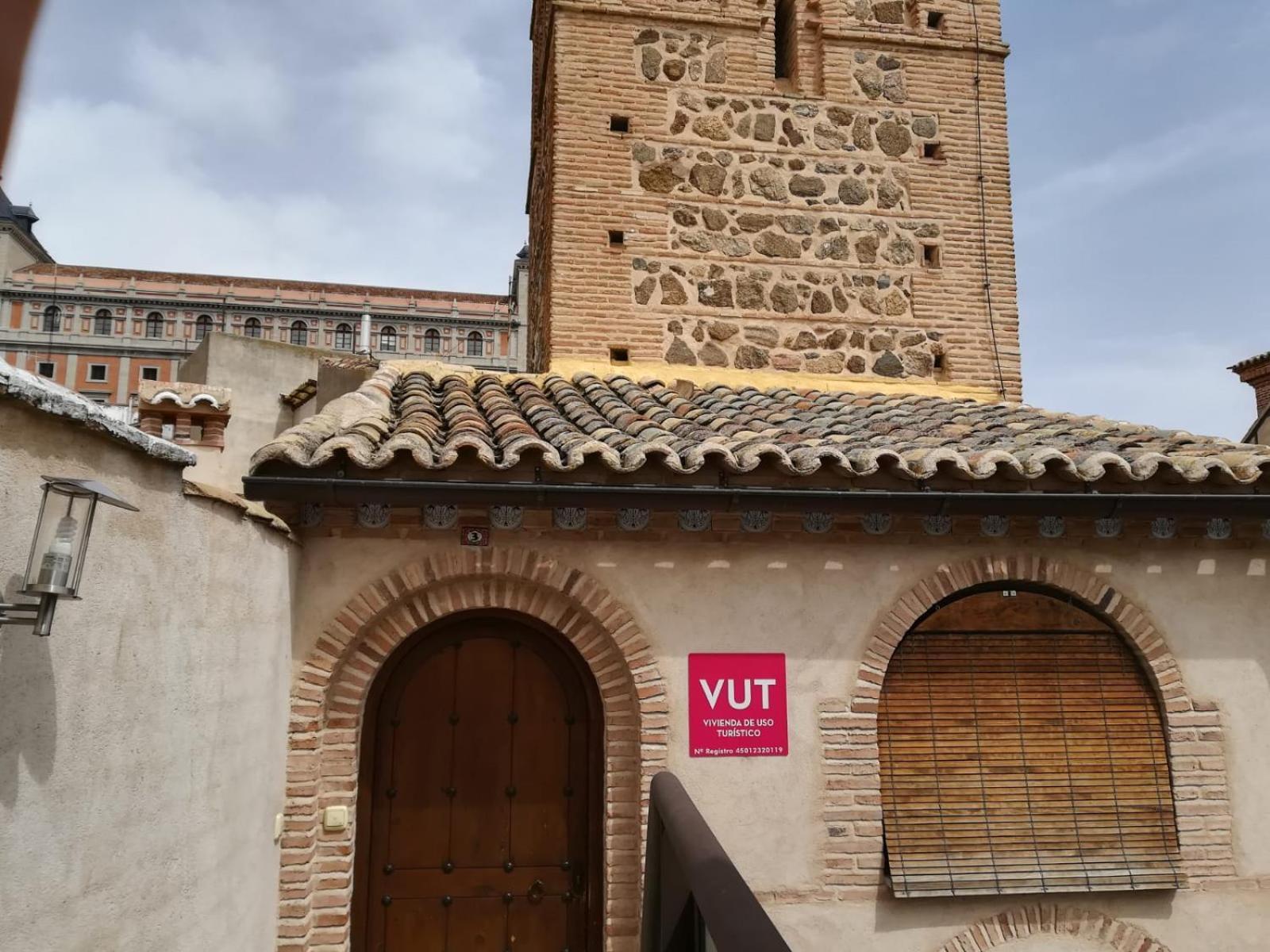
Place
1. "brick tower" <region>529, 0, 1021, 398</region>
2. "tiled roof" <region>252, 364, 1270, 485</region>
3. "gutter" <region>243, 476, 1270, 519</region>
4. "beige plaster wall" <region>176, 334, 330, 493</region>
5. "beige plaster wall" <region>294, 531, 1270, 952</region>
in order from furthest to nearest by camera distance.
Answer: "beige plaster wall" <region>176, 334, 330, 493</region> < "brick tower" <region>529, 0, 1021, 398</region> < "beige plaster wall" <region>294, 531, 1270, 952</region> < "tiled roof" <region>252, 364, 1270, 485</region> < "gutter" <region>243, 476, 1270, 519</region>

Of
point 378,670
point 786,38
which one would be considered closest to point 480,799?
point 378,670

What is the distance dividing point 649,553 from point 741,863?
5.62 feet

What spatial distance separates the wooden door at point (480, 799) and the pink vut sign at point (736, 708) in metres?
0.64

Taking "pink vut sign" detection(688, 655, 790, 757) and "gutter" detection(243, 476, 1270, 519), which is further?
"pink vut sign" detection(688, 655, 790, 757)

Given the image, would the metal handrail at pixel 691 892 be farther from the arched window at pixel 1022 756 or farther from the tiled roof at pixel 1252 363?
the tiled roof at pixel 1252 363

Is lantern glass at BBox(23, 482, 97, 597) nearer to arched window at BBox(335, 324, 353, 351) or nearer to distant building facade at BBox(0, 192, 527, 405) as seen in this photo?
distant building facade at BBox(0, 192, 527, 405)

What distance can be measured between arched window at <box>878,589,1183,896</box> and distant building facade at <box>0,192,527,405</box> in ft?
148

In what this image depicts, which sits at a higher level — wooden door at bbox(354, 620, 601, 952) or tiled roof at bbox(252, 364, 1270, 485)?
tiled roof at bbox(252, 364, 1270, 485)

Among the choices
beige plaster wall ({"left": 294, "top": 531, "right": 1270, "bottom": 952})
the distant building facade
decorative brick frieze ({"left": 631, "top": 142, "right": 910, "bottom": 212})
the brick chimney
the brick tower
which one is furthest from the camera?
the distant building facade

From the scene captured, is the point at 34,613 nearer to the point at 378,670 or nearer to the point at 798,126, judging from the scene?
the point at 378,670

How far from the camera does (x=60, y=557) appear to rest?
263 cm

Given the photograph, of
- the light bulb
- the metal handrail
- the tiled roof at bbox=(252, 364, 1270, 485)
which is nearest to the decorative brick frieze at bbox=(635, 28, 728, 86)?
the tiled roof at bbox=(252, 364, 1270, 485)

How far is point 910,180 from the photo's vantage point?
866 cm

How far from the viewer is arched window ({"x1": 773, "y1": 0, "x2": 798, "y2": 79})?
28.9 feet
